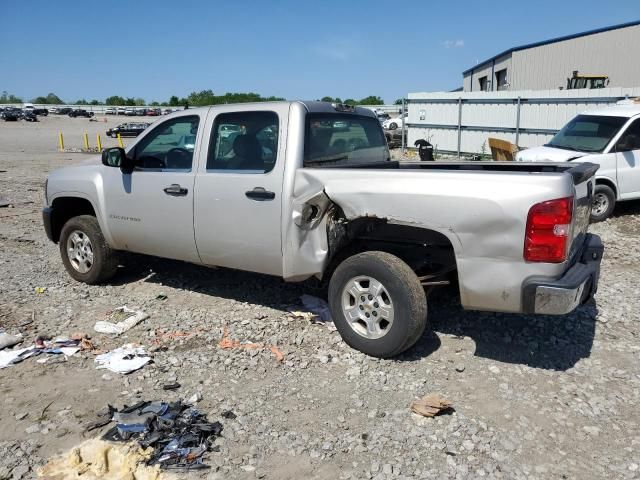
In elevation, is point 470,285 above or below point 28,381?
above

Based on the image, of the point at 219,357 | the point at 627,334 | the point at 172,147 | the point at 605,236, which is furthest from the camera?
the point at 605,236

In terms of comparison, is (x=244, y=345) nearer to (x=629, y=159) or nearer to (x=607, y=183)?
(x=607, y=183)

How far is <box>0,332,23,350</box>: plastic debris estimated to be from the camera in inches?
183

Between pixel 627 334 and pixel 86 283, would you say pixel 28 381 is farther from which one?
pixel 627 334

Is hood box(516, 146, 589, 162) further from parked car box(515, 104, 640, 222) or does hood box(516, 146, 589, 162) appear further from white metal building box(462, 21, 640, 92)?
white metal building box(462, 21, 640, 92)

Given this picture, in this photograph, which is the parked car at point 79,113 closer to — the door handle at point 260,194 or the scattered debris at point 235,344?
the door handle at point 260,194

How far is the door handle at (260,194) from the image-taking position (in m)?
4.57

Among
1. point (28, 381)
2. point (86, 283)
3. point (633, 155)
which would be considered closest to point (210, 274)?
point (86, 283)

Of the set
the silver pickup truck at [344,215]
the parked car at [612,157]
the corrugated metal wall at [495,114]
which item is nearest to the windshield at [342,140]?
the silver pickup truck at [344,215]

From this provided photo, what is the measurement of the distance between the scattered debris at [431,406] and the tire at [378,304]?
0.52 metres

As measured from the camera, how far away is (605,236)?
8.46 m

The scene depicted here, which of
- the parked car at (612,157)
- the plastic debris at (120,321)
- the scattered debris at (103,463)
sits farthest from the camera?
the parked car at (612,157)

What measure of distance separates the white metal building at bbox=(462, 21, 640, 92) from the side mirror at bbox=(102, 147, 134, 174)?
29.8 metres

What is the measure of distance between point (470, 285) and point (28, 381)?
328 centimetres
